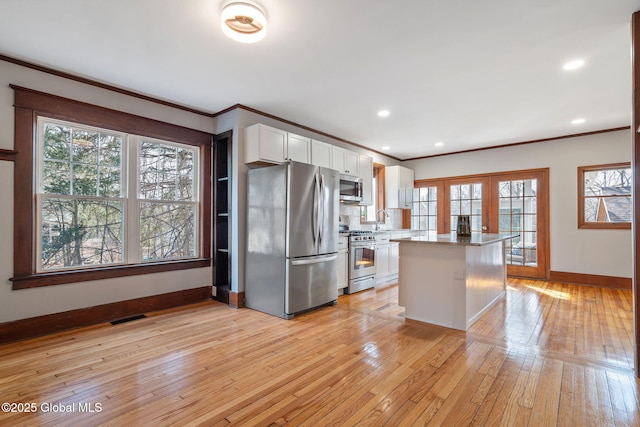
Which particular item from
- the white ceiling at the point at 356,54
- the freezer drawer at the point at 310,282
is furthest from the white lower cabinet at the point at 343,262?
the white ceiling at the point at 356,54

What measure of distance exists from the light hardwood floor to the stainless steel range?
1.16 meters

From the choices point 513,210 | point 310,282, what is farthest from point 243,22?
point 513,210

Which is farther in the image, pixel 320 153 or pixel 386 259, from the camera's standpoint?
pixel 386 259

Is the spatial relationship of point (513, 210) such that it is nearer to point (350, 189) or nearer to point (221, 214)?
point (350, 189)

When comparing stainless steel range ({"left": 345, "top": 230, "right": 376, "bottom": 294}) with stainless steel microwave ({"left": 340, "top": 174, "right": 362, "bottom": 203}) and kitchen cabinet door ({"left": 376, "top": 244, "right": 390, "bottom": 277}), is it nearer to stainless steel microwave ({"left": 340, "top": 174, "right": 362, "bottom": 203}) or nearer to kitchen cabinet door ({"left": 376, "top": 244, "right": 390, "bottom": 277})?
kitchen cabinet door ({"left": 376, "top": 244, "right": 390, "bottom": 277})

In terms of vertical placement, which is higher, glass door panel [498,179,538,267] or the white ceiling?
the white ceiling

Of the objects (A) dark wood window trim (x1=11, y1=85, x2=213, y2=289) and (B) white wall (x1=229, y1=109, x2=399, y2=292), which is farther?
(B) white wall (x1=229, y1=109, x2=399, y2=292)

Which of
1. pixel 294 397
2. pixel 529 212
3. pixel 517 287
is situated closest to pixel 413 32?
pixel 294 397

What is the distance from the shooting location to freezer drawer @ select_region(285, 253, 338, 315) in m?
3.54

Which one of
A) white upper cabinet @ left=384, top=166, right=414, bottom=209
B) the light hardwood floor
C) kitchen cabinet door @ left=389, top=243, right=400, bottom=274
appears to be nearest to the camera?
the light hardwood floor

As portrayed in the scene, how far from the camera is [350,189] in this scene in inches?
207

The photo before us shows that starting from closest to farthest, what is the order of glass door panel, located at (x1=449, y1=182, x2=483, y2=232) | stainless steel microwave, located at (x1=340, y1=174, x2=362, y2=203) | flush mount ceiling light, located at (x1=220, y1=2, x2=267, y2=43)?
flush mount ceiling light, located at (x1=220, y1=2, x2=267, y2=43) < stainless steel microwave, located at (x1=340, y1=174, x2=362, y2=203) < glass door panel, located at (x1=449, y1=182, x2=483, y2=232)

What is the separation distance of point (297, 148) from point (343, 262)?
1777 mm

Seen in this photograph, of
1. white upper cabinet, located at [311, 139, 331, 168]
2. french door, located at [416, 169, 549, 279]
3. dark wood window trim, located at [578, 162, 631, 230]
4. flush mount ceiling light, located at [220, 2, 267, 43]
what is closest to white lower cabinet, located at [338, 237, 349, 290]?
white upper cabinet, located at [311, 139, 331, 168]
